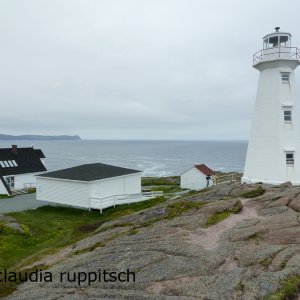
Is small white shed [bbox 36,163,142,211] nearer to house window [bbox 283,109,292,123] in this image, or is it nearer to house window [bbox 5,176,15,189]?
house window [bbox 5,176,15,189]

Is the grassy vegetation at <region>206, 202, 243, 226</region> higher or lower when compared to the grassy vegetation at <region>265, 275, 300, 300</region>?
higher

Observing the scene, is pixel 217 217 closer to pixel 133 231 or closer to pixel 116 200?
pixel 133 231

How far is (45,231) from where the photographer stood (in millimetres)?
21766

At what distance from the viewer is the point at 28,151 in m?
48.8

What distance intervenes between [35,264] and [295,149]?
1905 centimetres

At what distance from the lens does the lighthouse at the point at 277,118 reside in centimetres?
2433

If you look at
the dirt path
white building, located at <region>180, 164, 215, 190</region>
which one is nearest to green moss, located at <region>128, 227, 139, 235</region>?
the dirt path

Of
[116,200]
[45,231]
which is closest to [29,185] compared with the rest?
[116,200]

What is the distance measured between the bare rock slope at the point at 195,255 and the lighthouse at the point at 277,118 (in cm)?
591

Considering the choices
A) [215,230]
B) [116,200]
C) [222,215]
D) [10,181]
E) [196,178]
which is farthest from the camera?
[10,181]

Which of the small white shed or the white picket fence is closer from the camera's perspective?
the white picket fence

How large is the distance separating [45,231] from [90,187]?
7.01 m

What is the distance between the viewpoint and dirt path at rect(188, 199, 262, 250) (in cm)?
1313

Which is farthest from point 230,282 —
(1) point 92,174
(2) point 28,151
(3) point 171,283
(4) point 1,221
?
(2) point 28,151
